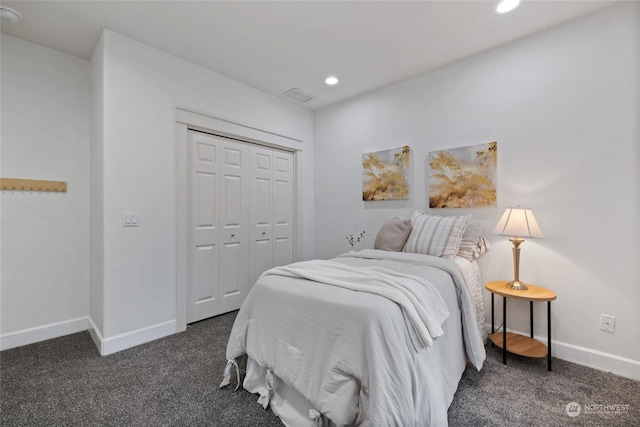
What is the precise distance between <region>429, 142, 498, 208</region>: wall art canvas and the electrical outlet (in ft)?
3.50

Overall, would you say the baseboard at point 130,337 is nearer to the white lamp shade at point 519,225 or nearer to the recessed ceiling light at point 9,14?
the recessed ceiling light at point 9,14

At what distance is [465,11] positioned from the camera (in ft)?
6.54

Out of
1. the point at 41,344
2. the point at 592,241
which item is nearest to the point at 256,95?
the point at 41,344

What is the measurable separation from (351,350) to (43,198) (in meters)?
2.96

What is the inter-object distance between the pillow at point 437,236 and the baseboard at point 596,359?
3.29 feet

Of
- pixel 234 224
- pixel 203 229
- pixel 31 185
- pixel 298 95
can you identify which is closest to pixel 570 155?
pixel 298 95

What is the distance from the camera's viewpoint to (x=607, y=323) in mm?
1945

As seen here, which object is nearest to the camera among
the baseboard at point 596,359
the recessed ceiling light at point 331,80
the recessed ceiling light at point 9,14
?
the baseboard at point 596,359

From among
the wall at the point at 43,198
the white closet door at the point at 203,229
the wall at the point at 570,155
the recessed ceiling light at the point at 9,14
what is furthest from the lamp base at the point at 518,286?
the recessed ceiling light at the point at 9,14

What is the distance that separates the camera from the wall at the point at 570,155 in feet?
6.18

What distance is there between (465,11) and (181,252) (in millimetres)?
3092

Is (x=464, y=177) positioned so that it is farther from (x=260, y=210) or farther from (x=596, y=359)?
(x=260, y=210)

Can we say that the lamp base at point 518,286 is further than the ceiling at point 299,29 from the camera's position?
Yes

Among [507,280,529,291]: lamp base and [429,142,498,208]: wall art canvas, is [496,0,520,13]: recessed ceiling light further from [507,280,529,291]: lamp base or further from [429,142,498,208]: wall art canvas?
[507,280,529,291]: lamp base
